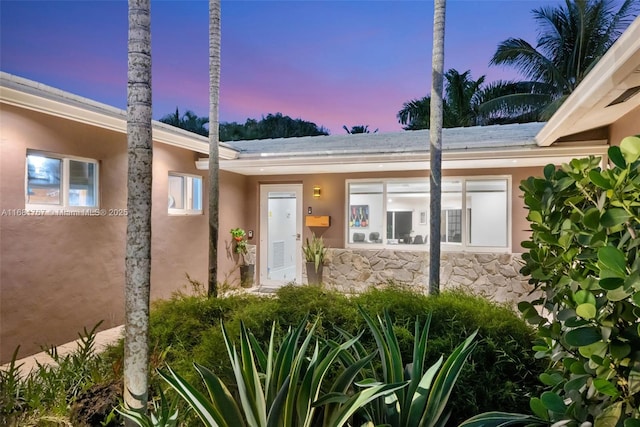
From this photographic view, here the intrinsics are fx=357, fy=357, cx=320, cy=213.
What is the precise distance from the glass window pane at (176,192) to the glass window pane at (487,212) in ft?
18.3

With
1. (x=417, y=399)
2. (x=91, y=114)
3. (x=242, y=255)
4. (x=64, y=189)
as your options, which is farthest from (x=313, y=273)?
(x=417, y=399)

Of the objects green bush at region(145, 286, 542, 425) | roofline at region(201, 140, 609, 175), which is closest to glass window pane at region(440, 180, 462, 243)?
roofline at region(201, 140, 609, 175)

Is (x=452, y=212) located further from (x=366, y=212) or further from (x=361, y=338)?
(x=361, y=338)

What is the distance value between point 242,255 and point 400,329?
628 cm

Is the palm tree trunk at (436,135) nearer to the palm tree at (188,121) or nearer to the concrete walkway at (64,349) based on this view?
the concrete walkway at (64,349)

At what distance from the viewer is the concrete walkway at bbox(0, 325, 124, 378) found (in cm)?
382

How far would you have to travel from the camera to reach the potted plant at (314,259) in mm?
7668

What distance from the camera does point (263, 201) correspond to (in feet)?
27.8

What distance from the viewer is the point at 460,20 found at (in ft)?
58.9

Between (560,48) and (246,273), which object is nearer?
(246,273)

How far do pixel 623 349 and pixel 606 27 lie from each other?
18465 mm

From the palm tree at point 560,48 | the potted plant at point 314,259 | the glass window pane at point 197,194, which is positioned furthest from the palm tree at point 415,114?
the glass window pane at point 197,194

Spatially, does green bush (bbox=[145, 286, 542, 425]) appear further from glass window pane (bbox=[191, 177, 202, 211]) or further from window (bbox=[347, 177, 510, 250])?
window (bbox=[347, 177, 510, 250])

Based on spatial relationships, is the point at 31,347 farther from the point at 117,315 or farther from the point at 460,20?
the point at 460,20
